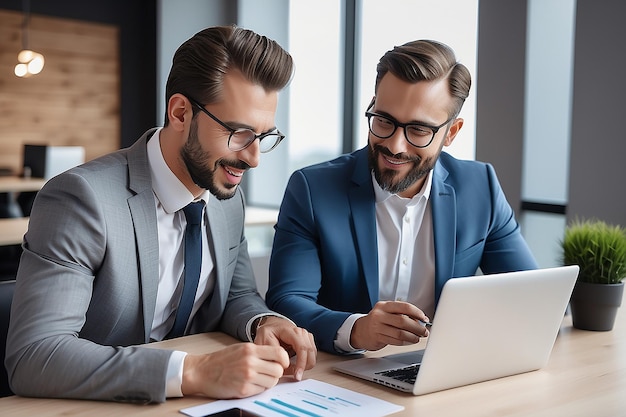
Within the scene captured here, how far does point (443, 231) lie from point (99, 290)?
925 mm

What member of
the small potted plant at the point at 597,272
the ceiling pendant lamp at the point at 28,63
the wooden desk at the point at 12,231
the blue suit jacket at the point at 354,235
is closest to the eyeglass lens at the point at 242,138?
the blue suit jacket at the point at 354,235

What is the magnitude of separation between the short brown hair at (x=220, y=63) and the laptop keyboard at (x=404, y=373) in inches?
27.1

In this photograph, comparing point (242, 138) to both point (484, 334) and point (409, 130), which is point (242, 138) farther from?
point (484, 334)

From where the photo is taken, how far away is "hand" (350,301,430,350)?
1.55 m

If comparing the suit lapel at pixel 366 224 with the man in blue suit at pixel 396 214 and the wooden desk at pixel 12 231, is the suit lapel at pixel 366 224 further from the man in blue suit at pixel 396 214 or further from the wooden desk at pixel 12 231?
the wooden desk at pixel 12 231

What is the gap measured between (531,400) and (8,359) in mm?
970

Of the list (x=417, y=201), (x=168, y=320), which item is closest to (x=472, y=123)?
(x=417, y=201)

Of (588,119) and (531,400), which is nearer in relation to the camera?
(531,400)

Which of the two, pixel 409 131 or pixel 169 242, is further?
pixel 409 131

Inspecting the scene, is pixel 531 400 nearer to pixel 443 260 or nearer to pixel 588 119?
pixel 443 260

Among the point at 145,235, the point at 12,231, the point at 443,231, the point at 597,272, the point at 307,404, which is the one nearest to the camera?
the point at 307,404

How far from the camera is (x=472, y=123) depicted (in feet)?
15.4

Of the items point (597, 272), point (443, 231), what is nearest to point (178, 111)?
point (443, 231)

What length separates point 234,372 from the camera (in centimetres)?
132
